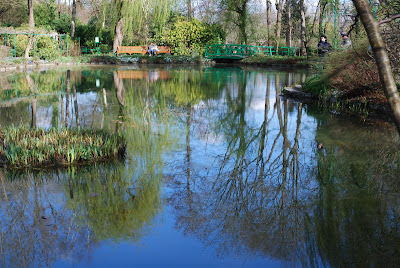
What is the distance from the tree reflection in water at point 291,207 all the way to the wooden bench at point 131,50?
31510 mm

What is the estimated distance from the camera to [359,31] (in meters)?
11.9

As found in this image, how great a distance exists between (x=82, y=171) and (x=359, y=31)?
9.26 meters

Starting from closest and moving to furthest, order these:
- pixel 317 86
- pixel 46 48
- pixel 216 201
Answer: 1. pixel 216 201
2. pixel 317 86
3. pixel 46 48

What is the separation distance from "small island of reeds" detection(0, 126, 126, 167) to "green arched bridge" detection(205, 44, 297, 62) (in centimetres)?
2852

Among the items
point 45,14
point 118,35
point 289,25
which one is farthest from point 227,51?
point 45,14

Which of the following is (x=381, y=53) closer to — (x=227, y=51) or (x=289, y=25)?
(x=227, y=51)

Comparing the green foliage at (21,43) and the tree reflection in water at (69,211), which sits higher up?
the green foliage at (21,43)

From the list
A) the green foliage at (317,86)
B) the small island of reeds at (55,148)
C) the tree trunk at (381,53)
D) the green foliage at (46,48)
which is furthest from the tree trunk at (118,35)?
the tree trunk at (381,53)

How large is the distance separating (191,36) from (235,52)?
4.04m

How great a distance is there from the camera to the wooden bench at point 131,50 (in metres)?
37.2

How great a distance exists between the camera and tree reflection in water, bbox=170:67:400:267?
3.69 meters

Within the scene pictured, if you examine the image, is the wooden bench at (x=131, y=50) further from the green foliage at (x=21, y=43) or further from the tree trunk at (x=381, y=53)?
the tree trunk at (x=381, y=53)

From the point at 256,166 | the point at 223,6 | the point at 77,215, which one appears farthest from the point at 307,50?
the point at 77,215

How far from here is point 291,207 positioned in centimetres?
460
